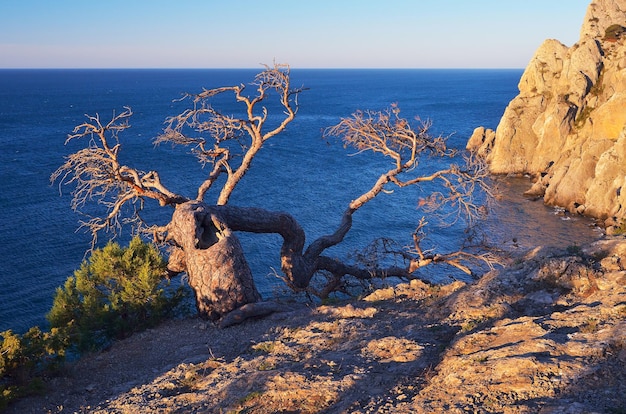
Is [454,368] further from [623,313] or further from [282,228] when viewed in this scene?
[282,228]

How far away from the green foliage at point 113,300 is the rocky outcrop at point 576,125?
42433mm

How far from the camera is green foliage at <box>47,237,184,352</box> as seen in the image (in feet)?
51.8

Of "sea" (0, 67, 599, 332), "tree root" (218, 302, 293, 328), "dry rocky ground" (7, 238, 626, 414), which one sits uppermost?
"dry rocky ground" (7, 238, 626, 414)

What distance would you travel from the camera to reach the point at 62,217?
47.5 meters

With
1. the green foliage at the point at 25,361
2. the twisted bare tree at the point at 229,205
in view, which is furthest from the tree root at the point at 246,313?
the green foliage at the point at 25,361

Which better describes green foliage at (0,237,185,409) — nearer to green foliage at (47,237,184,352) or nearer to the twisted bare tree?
green foliage at (47,237,184,352)

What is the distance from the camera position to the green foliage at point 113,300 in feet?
51.8

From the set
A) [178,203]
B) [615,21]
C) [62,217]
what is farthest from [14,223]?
[615,21]

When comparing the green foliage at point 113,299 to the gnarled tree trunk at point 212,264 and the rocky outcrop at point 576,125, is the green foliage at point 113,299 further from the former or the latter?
the rocky outcrop at point 576,125

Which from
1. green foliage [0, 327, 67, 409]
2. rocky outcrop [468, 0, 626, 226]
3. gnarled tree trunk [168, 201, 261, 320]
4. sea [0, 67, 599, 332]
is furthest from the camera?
rocky outcrop [468, 0, 626, 226]

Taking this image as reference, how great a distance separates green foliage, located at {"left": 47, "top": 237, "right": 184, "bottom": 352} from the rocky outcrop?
42433 mm

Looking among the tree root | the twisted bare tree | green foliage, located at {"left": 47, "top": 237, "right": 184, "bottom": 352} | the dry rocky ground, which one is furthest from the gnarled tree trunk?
green foliage, located at {"left": 47, "top": 237, "right": 184, "bottom": 352}

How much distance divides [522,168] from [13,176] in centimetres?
6208

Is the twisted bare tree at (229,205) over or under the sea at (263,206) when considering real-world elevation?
over
